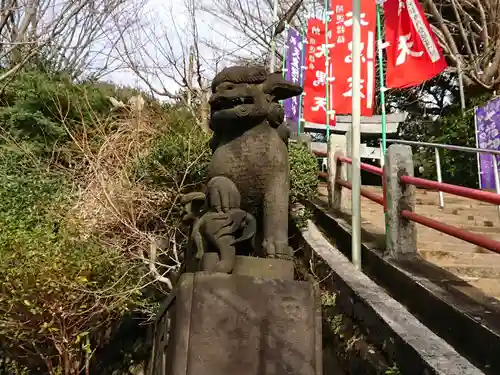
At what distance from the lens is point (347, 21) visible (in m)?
7.61

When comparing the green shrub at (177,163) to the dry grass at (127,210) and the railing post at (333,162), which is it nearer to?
the dry grass at (127,210)

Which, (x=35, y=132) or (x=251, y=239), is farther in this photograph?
(x=35, y=132)

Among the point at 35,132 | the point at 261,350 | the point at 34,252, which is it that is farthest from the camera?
the point at 35,132

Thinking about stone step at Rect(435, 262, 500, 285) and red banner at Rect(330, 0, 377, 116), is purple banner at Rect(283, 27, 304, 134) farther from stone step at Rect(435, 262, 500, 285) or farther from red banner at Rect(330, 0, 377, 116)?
stone step at Rect(435, 262, 500, 285)

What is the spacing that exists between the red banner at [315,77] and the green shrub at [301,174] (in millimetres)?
2504

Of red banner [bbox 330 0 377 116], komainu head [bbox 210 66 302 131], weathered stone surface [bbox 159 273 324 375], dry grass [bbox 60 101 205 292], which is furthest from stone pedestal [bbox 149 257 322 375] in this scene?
red banner [bbox 330 0 377 116]

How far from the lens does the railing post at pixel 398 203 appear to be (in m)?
4.43

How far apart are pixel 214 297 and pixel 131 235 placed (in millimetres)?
3992

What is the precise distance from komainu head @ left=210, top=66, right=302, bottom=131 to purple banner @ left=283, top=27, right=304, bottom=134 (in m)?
6.44

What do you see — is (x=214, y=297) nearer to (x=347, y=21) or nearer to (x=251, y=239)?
(x=251, y=239)

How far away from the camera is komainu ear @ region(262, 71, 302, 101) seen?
353cm

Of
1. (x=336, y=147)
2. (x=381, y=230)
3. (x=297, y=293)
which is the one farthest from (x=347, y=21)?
(x=297, y=293)

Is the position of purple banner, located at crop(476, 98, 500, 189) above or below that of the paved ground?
above

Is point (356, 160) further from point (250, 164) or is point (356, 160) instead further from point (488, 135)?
point (488, 135)
